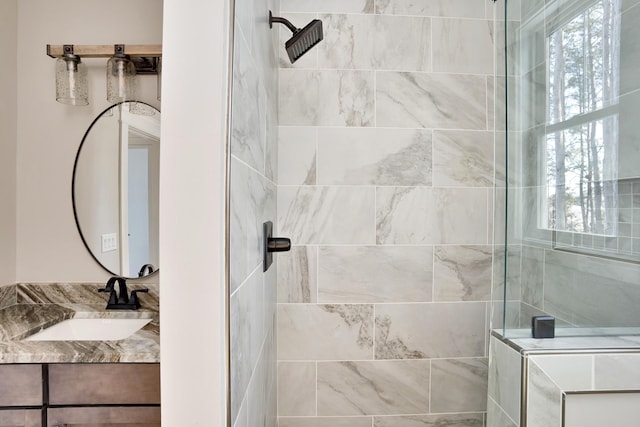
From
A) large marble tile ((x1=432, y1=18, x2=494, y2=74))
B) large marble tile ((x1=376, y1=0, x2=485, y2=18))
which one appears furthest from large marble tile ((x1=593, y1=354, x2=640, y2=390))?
large marble tile ((x1=376, y1=0, x2=485, y2=18))

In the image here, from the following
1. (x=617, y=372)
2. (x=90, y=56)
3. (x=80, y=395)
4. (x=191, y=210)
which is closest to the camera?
(x=191, y=210)

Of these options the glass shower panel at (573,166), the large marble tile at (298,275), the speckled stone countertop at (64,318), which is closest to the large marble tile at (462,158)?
the glass shower panel at (573,166)

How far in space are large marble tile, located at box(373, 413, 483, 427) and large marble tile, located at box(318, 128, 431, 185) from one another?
99cm

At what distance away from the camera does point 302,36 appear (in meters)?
1.14

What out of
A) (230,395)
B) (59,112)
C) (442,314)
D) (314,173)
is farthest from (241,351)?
(59,112)

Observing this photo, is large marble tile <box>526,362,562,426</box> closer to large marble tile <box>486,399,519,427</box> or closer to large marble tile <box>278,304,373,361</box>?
large marble tile <box>486,399,519,427</box>

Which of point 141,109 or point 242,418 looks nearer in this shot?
point 242,418

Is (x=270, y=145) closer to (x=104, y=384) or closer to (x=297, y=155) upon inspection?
(x=297, y=155)

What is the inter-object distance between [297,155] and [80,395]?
1.08 metres

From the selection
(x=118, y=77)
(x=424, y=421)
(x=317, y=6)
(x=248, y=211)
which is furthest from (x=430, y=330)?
(x=118, y=77)

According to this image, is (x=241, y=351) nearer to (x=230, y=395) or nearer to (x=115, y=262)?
(x=230, y=395)

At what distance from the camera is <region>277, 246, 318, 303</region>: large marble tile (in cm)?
149

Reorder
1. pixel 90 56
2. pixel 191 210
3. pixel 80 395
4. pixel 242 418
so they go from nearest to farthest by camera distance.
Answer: pixel 191 210
pixel 242 418
pixel 80 395
pixel 90 56

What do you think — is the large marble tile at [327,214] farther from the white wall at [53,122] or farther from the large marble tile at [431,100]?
the white wall at [53,122]
